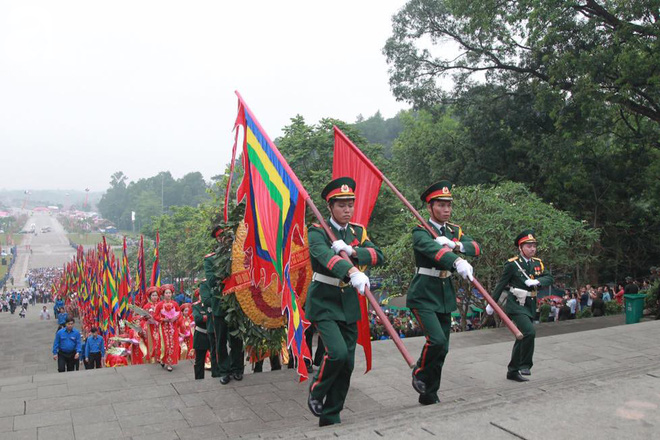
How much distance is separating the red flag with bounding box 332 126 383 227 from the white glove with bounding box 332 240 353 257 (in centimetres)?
163

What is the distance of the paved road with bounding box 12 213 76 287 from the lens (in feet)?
298

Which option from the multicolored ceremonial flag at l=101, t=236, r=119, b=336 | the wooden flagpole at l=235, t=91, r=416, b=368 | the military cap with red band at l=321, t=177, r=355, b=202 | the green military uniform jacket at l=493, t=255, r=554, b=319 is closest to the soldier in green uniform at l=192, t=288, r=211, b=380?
the wooden flagpole at l=235, t=91, r=416, b=368

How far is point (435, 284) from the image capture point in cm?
552

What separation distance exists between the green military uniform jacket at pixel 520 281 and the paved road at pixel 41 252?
78.1 meters

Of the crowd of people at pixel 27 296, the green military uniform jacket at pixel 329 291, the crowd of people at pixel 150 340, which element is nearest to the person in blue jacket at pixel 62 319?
the crowd of people at pixel 150 340

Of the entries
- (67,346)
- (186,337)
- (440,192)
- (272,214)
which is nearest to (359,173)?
(440,192)

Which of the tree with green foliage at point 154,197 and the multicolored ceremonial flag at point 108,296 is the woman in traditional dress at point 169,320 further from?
the tree with green foliage at point 154,197

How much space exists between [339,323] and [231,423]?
1365 mm

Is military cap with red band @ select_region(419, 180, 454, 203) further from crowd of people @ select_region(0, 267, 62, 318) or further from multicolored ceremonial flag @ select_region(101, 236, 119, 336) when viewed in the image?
crowd of people @ select_region(0, 267, 62, 318)

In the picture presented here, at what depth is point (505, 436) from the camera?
3.64m

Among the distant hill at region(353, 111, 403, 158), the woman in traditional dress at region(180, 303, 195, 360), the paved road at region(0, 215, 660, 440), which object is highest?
the distant hill at region(353, 111, 403, 158)

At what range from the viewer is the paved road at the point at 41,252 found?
90.9m

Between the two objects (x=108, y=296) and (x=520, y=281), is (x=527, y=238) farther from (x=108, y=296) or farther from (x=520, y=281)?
(x=108, y=296)

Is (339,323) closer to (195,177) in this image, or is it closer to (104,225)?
(195,177)
